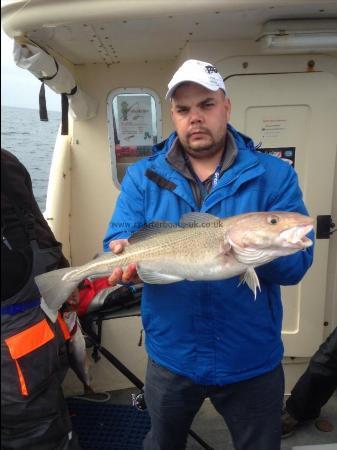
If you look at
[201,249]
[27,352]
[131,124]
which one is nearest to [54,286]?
[27,352]

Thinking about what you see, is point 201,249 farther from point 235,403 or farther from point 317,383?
point 317,383

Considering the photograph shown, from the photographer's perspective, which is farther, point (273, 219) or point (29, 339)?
point (29, 339)

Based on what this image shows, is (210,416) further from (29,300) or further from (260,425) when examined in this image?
(29,300)

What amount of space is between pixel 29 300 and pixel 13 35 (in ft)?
5.85

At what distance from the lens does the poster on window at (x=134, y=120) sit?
4812mm

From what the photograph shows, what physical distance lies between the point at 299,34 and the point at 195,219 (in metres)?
1.98

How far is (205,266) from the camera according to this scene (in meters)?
2.14

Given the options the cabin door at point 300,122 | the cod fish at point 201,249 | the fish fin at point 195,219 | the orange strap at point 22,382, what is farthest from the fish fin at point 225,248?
the cabin door at point 300,122

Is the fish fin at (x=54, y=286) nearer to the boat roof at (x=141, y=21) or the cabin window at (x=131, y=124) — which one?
the boat roof at (x=141, y=21)

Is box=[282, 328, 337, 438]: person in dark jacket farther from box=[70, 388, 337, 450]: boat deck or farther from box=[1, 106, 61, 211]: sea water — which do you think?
box=[1, 106, 61, 211]: sea water

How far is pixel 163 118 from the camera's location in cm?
482

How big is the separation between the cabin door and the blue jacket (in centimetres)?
152

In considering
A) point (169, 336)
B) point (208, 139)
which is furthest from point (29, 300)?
point (208, 139)

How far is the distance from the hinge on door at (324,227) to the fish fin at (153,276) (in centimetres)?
230
